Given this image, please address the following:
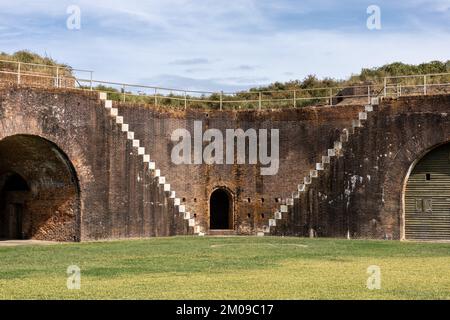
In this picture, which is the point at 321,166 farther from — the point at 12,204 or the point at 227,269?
the point at 227,269

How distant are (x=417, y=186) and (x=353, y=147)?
291cm

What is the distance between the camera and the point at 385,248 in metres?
26.6

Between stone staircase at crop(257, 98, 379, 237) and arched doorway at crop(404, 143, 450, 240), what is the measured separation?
9.18 feet

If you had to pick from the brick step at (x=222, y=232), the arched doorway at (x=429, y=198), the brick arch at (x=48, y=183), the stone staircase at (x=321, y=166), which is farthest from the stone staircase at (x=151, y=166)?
the arched doorway at (x=429, y=198)

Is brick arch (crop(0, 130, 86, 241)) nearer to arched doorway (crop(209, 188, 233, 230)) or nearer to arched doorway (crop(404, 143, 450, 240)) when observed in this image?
arched doorway (crop(209, 188, 233, 230))

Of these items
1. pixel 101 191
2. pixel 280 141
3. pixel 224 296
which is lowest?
pixel 224 296

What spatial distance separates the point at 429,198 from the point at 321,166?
175 inches

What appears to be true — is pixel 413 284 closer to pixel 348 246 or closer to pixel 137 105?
pixel 348 246

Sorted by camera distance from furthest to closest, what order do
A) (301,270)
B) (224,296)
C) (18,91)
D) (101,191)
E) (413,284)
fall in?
1. (101,191)
2. (18,91)
3. (301,270)
4. (413,284)
5. (224,296)

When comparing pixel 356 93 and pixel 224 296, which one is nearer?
pixel 224 296

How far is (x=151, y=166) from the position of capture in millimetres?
33156

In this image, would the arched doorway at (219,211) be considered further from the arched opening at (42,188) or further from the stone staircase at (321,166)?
the arched opening at (42,188)

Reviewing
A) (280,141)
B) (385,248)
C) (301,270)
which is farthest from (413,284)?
(280,141)

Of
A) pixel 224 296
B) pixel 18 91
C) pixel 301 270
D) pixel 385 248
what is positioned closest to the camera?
pixel 224 296
